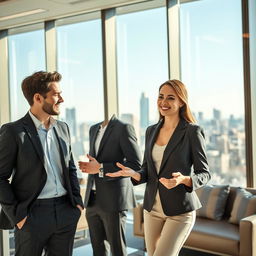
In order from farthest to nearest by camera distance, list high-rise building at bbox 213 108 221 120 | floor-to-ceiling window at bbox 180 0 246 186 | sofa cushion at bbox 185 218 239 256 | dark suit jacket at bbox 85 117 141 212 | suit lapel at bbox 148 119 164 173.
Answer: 1. high-rise building at bbox 213 108 221 120
2. floor-to-ceiling window at bbox 180 0 246 186
3. sofa cushion at bbox 185 218 239 256
4. dark suit jacket at bbox 85 117 141 212
5. suit lapel at bbox 148 119 164 173

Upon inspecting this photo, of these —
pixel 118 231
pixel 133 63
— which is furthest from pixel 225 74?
pixel 118 231

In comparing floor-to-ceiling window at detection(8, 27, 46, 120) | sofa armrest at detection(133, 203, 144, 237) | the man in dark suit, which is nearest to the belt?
the man in dark suit

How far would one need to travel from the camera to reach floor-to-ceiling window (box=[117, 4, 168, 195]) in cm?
548

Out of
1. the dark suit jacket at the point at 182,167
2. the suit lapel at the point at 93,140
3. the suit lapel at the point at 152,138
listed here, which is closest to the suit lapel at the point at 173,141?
the dark suit jacket at the point at 182,167

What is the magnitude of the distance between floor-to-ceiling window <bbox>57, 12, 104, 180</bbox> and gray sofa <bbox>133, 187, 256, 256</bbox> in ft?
7.77

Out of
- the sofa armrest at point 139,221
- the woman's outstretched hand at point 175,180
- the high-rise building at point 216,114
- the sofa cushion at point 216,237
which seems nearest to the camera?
the woman's outstretched hand at point 175,180

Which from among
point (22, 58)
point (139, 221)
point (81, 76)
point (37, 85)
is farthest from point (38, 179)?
point (22, 58)

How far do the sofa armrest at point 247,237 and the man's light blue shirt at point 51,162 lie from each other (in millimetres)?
1947

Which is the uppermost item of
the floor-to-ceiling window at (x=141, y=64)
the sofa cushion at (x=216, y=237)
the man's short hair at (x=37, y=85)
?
the floor-to-ceiling window at (x=141, y=64)

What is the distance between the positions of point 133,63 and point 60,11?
128 cm

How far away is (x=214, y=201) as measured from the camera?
4523mm

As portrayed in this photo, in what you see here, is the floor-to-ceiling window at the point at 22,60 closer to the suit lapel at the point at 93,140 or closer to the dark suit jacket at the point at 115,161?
the suit lapel at the point at 93,140

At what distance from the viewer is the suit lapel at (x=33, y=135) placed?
8.09ft

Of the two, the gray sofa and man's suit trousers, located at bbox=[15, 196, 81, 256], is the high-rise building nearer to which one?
the gray sofa
